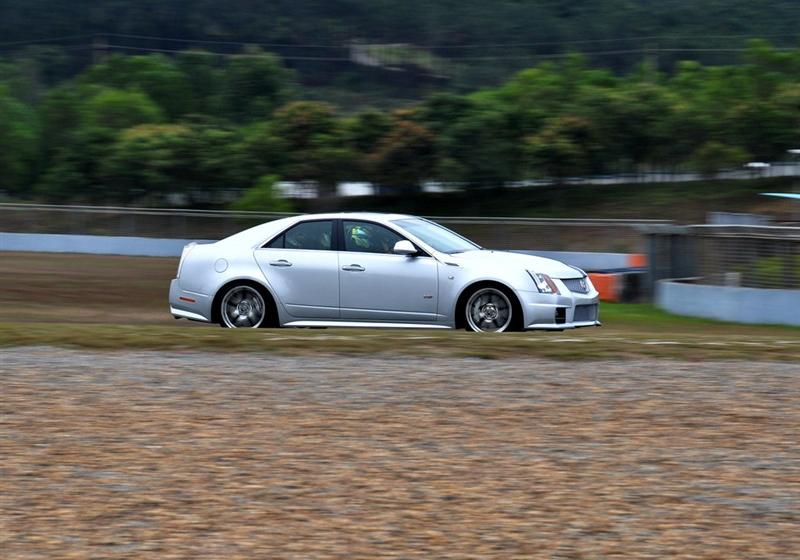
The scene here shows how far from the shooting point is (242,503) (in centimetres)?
544

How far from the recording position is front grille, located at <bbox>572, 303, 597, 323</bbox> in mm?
12859

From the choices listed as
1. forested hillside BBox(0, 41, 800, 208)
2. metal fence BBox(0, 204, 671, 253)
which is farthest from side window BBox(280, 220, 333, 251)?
forested hillside BBox(0, 41, 800, 208)

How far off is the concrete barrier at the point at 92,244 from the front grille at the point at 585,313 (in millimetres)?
24595

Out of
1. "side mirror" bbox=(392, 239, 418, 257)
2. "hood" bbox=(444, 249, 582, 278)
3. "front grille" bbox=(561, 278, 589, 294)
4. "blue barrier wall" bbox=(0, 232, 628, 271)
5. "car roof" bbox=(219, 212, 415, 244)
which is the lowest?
"front grille" bbox=(561, 278, 589, 294)

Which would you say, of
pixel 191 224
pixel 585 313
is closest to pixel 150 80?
pixel 191 224

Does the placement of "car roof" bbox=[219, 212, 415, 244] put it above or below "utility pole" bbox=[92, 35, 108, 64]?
below

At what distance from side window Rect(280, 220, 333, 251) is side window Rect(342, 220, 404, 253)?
21 cm

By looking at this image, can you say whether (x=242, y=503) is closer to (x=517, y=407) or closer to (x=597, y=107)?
(x=517, y=407)

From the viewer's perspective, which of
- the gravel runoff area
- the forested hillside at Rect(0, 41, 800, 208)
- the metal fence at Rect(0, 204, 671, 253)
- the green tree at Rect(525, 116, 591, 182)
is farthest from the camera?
the green tree at Rect(525, 116, 591, 182)

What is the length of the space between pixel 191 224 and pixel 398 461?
31216mm

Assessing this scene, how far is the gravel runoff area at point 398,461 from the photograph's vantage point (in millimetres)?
5027

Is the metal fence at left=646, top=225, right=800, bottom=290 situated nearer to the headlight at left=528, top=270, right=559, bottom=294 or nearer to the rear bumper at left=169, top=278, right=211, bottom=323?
the headlight at left=528, top=270, right=559, bottom=294

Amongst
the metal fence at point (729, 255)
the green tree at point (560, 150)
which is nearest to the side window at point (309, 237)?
the metal fence at point (729, 255)

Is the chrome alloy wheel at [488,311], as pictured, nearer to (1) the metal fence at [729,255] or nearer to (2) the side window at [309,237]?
(2) the side window at [309,237]
